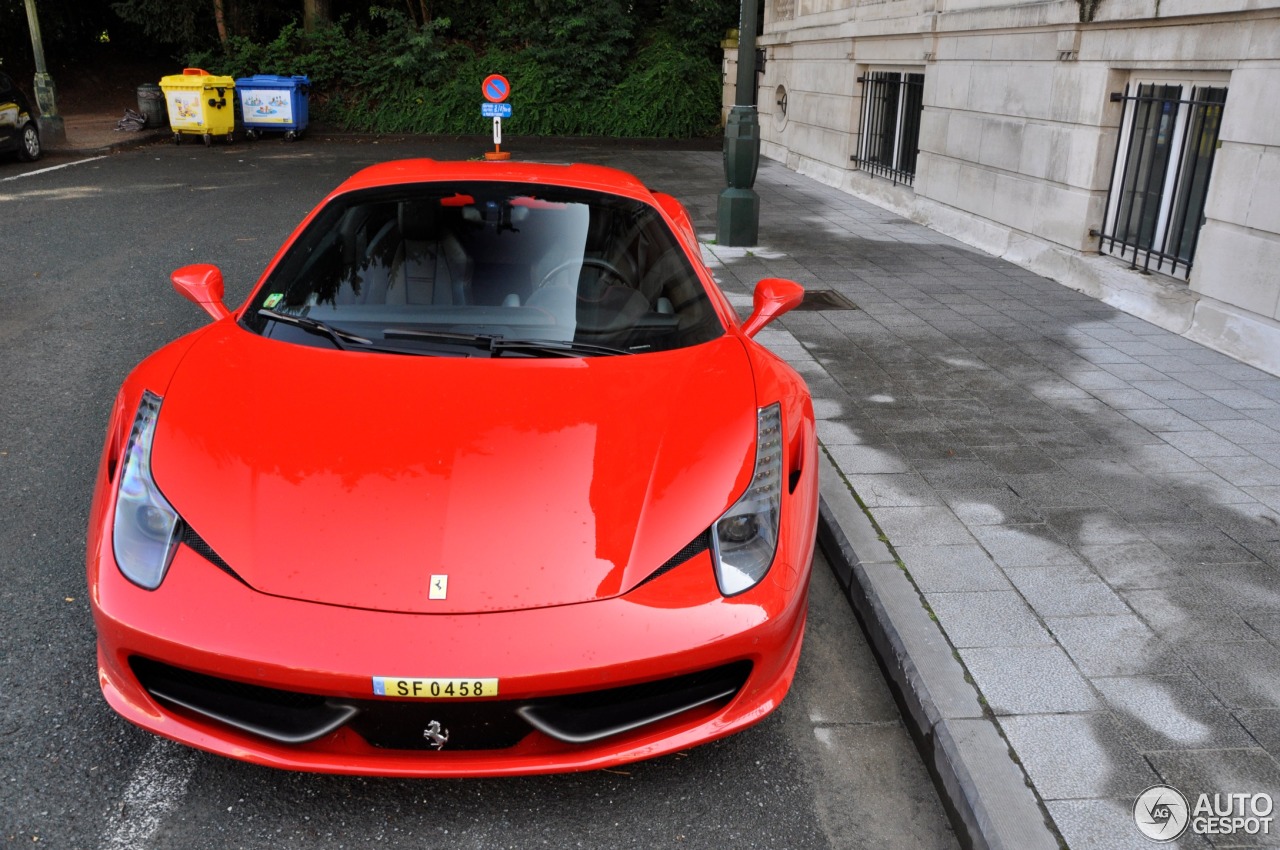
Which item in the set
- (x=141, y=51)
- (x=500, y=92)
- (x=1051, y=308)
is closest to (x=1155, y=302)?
(x=1051, y=308)

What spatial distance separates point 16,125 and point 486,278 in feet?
51.2

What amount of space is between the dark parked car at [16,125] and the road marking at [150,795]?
1585cm

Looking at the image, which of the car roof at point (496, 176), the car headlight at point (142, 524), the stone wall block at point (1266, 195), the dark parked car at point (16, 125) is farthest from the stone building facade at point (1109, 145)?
the dark parked car at point (16, 125)

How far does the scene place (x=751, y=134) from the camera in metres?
10.2

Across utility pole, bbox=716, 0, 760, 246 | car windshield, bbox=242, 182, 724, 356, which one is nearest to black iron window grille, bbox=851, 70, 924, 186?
utility pole, bbox=716, 0, 760, 246

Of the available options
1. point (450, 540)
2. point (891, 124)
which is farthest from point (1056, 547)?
point (891, 124)

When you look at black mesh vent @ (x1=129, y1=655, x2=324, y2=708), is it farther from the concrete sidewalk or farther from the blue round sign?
the blue round sign

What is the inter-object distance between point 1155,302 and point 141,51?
3226 cm

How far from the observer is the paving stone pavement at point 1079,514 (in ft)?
9.32

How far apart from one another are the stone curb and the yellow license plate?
1.26m

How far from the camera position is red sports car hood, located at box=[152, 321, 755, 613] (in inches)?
97.7

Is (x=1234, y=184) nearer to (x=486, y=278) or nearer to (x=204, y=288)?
(x=486, y=278)

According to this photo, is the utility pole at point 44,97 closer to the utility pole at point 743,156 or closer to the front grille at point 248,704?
the utility pole at point 743,156

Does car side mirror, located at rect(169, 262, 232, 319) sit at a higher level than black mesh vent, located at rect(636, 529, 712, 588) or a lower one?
higher
